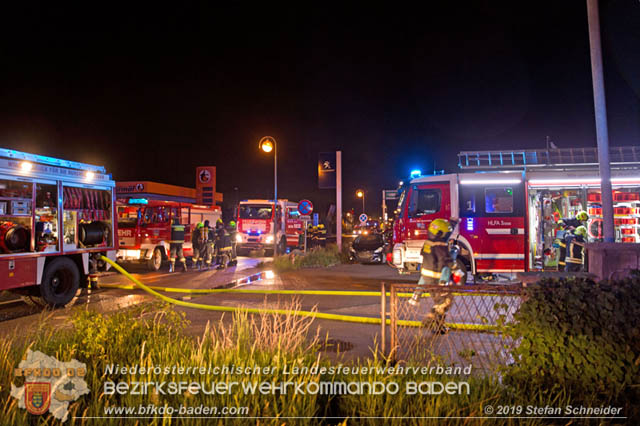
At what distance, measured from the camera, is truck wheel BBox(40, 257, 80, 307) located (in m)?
8.80

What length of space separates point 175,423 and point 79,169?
27.0 feet

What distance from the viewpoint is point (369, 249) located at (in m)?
19.9

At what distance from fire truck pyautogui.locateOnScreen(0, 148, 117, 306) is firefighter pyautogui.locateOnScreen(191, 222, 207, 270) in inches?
197

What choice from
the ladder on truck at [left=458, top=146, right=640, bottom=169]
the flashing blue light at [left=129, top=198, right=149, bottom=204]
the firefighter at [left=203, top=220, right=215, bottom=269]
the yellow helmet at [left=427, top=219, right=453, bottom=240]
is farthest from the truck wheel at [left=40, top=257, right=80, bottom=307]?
the ladder on truck at [left=458, top=146, right=640, bottom=169]

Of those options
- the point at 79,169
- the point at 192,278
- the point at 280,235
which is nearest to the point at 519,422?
the point at 79,169

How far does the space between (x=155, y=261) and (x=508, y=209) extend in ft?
37.6

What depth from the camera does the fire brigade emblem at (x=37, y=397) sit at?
3305 millimetres

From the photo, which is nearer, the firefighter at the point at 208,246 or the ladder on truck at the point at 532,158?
the ladder on truck at the point at 532,158

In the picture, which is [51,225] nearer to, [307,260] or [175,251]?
[175,251]

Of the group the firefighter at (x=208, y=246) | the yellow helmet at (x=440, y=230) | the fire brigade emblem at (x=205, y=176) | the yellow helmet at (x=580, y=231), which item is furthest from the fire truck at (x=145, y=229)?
the fire brigade emblem at (x=205, y=176)

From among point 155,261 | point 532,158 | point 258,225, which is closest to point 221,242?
point 155,261

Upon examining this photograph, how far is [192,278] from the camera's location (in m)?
13.6

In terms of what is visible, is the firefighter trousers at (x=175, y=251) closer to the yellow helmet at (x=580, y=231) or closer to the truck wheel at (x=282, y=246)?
the truck wheel at (x=282, y=246)

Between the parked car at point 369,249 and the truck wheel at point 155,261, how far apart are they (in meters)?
7.39
